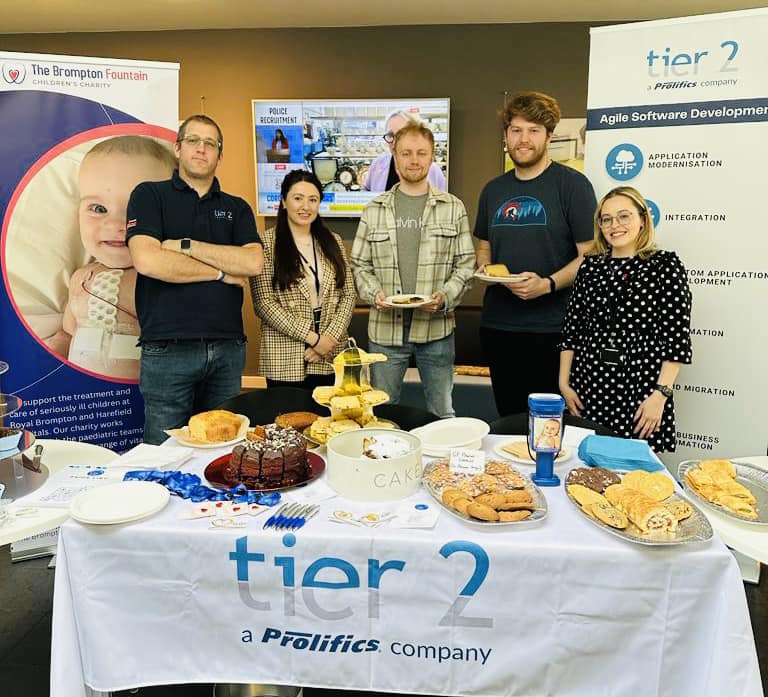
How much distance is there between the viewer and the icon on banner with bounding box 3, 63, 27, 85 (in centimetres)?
271

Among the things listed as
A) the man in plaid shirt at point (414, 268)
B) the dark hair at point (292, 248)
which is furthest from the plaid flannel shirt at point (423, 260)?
the dark hair at point (292, 248)

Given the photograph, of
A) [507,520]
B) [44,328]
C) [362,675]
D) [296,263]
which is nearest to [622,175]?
[296,263]

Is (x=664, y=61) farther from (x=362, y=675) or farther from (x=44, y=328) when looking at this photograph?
(x=44, y=328)

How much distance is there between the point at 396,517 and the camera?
1.40 m

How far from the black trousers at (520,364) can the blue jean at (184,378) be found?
114 cm

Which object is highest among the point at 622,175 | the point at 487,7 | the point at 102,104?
the point at 487,7

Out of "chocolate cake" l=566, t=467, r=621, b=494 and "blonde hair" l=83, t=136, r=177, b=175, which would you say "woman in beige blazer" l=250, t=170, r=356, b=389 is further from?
"chocolate cake" l=566, t=467, r=621, b=494

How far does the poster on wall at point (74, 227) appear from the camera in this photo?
280 centimetres

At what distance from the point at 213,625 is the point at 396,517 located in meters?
0.46

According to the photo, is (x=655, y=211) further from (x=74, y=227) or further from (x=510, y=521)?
(x=74, y=227)

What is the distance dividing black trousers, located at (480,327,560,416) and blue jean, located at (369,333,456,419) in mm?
203

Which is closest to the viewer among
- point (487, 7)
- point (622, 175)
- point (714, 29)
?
point (714, 29)

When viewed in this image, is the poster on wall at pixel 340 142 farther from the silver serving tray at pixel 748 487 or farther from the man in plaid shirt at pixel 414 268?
the silver serving tray at pixel 748 487

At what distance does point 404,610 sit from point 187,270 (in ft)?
5.49
